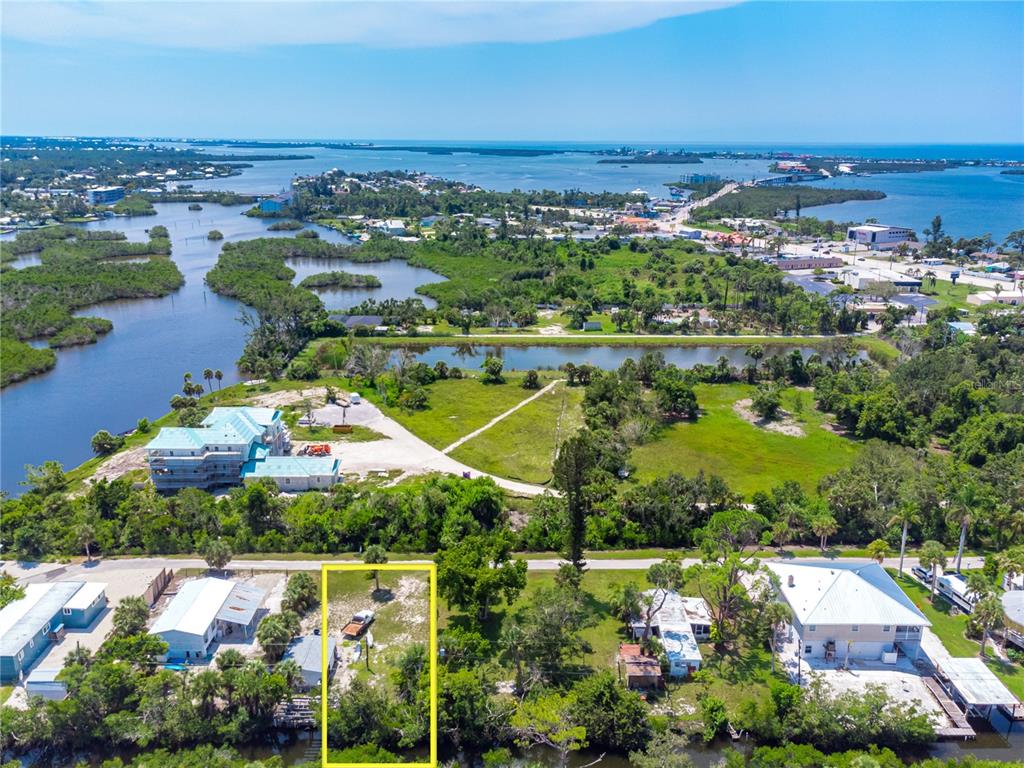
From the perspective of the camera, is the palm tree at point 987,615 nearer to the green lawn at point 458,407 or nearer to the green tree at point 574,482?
the green tree at point 574,482

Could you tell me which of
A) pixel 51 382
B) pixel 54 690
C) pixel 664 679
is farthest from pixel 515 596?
pixel 51 382

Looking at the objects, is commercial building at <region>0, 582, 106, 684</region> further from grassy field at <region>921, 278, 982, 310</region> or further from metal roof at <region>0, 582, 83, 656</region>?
grassy field at <region>921, 278, 982, 310</region>

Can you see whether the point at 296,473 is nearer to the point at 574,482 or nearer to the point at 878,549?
the point at 574,482

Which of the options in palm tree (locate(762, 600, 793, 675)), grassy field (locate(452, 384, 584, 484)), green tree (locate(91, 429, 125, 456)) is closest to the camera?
palm tree (locate(762, 600, 793, 675))

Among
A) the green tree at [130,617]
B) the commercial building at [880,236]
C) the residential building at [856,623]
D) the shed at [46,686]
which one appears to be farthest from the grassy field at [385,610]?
the commercial building at [880,236]

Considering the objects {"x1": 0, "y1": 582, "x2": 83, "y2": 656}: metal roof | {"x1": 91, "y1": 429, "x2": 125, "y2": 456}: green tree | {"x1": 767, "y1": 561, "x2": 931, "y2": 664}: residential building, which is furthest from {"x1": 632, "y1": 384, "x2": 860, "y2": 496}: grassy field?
{"x1": 91, "y1": 429, "x2": 125, "y2": 456}: green tree

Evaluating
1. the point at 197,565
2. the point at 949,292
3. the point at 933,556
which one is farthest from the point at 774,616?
the point at 949,292
